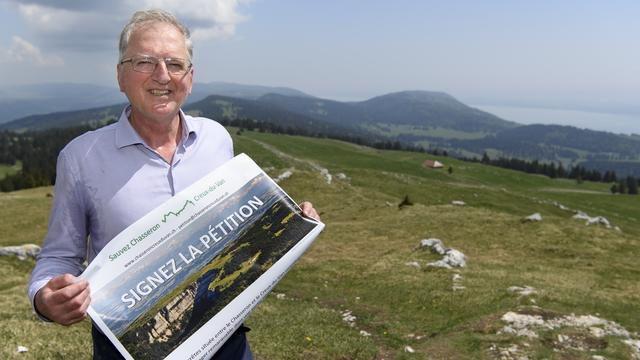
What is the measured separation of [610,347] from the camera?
1809cm

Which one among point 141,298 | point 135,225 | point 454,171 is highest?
point 135,225

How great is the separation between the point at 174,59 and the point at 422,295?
23647 mm

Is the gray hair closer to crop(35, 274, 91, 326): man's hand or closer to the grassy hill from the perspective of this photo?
crop(35, 274, 91, 326): man's hand

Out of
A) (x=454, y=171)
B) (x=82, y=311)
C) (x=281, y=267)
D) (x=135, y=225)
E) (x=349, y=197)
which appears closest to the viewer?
(x=82, y=311)

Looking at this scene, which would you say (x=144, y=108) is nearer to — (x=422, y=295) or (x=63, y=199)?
(x=63, y=199)

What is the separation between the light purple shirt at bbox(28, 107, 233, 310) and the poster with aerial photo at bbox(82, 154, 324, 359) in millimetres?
300

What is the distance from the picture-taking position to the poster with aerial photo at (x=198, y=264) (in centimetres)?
419

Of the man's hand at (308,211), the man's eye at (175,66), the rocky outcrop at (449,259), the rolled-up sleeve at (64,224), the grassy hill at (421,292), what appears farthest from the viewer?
the rocky outcrop at (449,259)

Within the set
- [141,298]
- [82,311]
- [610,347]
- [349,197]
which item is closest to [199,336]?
[141,298]

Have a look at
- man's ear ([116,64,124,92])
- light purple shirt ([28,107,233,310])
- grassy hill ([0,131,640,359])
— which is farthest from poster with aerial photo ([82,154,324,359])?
grassy hill ([0,131,640,359])

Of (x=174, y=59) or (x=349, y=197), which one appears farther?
(x=349, y=197)

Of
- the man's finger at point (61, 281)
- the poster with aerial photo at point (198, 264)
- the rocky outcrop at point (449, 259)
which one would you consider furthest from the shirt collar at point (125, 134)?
the rocky outcrop at point (449, 259)

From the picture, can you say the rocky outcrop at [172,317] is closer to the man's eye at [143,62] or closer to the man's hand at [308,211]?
the man's hand at [308,211]

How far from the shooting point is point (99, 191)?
4531mm
